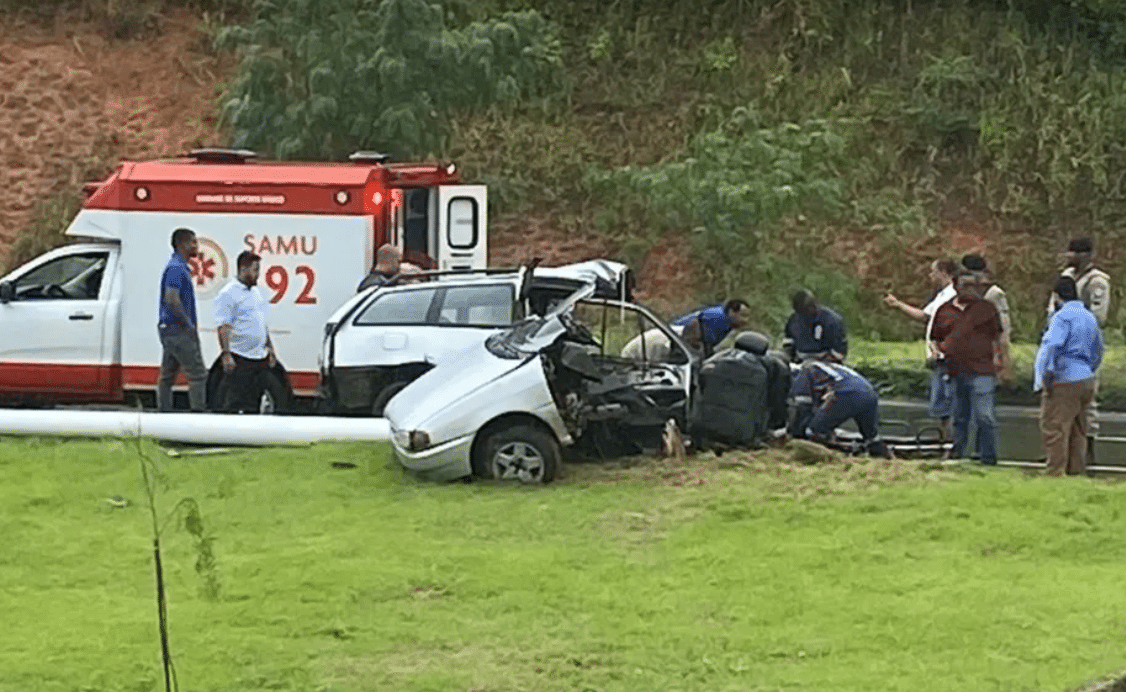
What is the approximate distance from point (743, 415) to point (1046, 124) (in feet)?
50.1

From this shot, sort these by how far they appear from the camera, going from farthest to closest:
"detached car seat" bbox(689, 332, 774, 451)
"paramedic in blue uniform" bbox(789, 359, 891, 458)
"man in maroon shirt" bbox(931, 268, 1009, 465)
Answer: "paramedic in blue uniform" bbox(789, 359, 891, 458) → "man in maroon shirt" bbox(931, 268, 1009, 465) → "detached car seat" bbox(689, 332, 774, 451)

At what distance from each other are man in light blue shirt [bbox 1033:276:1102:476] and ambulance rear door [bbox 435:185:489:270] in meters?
6.20

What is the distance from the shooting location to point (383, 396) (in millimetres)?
16375

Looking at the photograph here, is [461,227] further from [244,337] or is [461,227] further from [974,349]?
[974,349]

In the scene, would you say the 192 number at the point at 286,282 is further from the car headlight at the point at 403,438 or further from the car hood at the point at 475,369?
the car headlight at the point at 403,438

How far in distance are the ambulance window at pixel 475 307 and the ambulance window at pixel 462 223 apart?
2.39 m

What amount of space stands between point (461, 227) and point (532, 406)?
208 inches

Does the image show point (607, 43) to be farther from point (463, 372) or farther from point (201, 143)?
point (463, 372)

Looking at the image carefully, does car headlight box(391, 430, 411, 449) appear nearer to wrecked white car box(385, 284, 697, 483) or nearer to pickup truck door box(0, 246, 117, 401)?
wrecked white car box(385, 284, 697, 483)

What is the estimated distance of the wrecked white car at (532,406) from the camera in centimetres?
1366

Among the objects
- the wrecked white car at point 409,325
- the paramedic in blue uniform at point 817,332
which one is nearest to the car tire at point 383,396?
the wrecked white car at point 409,325

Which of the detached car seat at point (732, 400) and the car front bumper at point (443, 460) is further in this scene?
the detached car seat at point (732, 400)

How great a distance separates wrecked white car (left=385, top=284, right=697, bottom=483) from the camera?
1366cm

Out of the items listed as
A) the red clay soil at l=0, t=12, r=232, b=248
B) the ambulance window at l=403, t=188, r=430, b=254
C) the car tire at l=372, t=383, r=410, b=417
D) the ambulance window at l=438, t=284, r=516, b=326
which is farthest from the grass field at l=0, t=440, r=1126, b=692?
the red clay soil at l=0, t=12, r=232, b=248
